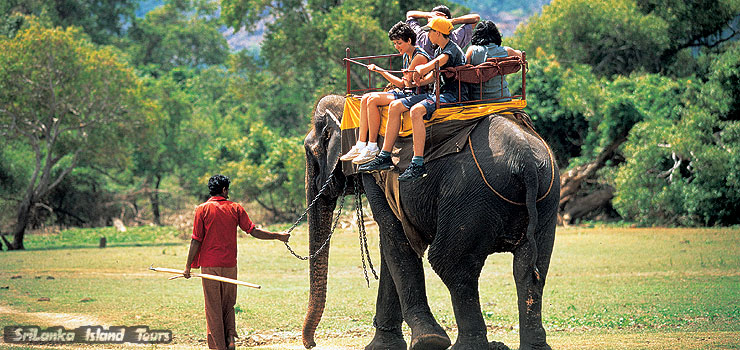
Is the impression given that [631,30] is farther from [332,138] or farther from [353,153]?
[353,153]

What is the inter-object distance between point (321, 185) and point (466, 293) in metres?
2.87

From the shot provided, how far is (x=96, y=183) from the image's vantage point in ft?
121

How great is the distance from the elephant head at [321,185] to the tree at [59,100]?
56.2ft

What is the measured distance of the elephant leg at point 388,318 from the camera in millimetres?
8906

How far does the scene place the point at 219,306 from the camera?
7.90m

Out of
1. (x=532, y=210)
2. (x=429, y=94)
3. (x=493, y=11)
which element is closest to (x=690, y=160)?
(x=429, y=94)

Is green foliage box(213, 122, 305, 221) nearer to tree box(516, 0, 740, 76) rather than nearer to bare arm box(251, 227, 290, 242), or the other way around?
tree box(516, 0, 740, 76)

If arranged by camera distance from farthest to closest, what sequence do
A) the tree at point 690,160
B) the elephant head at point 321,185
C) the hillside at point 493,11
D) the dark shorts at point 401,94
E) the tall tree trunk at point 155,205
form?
the hillside at point 493,11
the tall tree trunk at point 155,205
the tree at point 690,160
the elephant head at point 321,185
the dark shorts at point 401,94

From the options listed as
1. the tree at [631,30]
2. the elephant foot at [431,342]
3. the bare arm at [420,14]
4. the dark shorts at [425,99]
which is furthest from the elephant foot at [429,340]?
the tree at [631,30]

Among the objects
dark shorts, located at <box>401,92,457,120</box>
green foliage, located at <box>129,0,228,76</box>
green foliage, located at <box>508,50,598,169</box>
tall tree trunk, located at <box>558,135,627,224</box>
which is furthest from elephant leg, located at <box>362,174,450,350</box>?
green foliage, located at <box>129,0,228,76</box>

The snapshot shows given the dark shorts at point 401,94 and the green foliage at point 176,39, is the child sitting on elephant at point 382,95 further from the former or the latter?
the green foliage at point 176,39

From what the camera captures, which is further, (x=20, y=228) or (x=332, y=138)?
(x=20, y=228)

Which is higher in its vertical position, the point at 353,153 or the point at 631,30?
the point at 631,30

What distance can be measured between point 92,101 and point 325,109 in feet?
60.9
